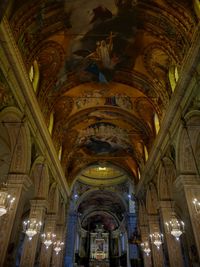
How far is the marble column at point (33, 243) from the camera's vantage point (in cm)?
965

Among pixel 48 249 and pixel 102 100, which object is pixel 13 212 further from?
pixel 102 100

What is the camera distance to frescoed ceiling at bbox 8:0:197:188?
8164 millimetres

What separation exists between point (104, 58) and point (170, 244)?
903cm

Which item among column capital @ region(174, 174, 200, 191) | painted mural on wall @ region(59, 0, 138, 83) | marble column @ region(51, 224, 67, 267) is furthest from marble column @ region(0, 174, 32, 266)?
marble column @ region(51, 224, 67, 267)

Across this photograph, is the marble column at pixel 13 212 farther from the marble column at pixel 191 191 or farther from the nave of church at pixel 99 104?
the marble column at pixel 191 191

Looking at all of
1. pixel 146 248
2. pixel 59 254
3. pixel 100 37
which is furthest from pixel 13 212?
pixel 146 248

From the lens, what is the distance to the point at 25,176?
8.45 m

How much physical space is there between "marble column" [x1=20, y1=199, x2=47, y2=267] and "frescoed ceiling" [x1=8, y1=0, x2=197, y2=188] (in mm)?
3961

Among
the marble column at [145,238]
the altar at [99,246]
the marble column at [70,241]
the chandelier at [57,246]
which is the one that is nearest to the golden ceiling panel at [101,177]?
the marble column at [70,241]

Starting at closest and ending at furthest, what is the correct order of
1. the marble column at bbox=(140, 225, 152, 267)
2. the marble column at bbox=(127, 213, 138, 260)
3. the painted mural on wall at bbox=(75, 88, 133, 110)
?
the painted mural on wall at bbox=(75, 88, 133, 110), the marble column at bbox=(140, 225, 152, 267), the marble column at bbox=(127, 213, 138, 260)

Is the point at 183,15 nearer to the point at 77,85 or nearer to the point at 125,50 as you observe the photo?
the point at 125,50

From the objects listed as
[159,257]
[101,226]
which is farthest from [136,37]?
[101,226]

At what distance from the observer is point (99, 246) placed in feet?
118

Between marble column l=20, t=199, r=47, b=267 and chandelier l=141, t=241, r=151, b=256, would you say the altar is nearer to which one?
chandelier l=141, t=241, r=151, b=256
